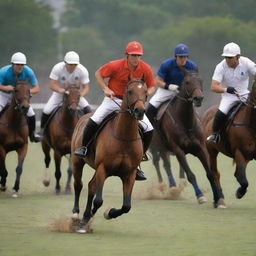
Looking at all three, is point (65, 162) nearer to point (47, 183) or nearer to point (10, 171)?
point (10, 171)

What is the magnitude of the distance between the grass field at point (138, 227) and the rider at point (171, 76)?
151 cm

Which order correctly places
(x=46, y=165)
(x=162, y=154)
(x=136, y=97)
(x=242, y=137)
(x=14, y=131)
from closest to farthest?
(x=136, y=97), (x=242, y=137), (x=14, y=131), (x=162, y=154), (x=46, y=165)

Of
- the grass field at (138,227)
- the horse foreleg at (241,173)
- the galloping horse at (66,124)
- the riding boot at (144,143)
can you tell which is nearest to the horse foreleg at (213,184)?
the grass field at (138,227)

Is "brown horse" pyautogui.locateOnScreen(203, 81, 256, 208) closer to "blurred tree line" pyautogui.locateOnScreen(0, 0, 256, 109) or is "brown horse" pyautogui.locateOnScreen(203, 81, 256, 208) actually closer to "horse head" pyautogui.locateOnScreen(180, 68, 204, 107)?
"horse head" pyautogui.locateOnScreen(180, 68, 204, 107)

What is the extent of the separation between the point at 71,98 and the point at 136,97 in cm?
649

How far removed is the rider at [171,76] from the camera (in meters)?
18.2

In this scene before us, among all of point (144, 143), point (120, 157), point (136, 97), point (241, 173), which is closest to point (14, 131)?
point (241, 173)

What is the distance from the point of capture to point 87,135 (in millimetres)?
14094

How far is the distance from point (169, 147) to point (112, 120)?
479 centimetres

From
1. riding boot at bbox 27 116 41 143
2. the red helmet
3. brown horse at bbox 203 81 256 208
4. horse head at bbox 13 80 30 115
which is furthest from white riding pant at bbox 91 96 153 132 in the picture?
riding boot at bbox 27 116 41 143

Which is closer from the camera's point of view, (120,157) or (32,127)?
(120,157)

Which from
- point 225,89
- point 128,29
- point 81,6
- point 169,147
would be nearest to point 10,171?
point 169,147

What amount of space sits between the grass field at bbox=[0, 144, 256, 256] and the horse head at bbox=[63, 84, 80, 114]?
1.62 m

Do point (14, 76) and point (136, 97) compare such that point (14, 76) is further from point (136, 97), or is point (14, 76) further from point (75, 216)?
point (136, 97)
